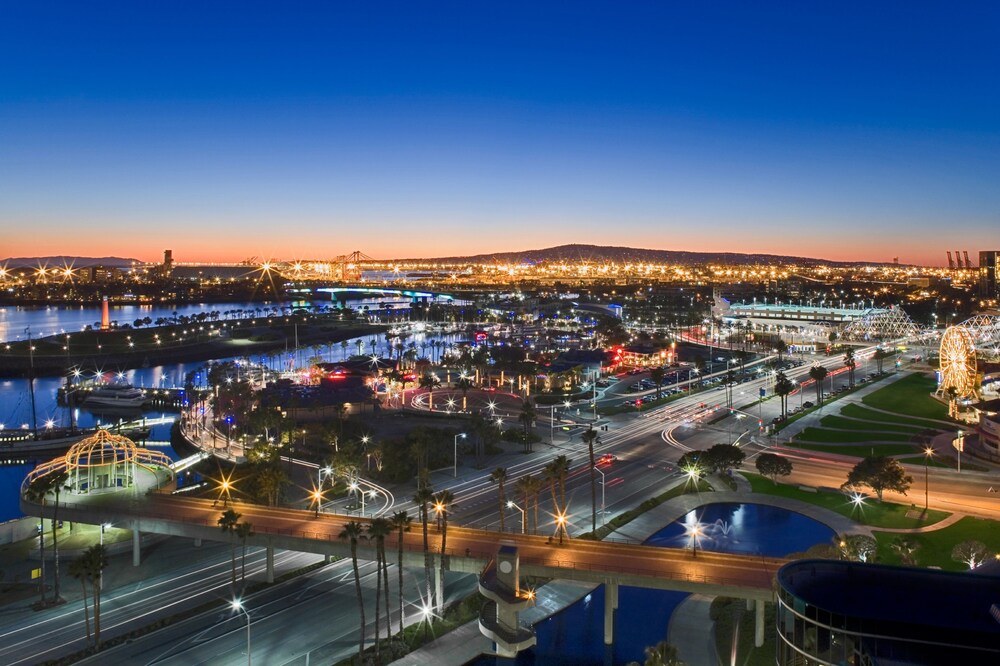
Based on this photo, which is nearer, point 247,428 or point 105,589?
point 105,589

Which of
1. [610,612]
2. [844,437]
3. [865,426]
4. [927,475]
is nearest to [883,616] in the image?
[610,612]

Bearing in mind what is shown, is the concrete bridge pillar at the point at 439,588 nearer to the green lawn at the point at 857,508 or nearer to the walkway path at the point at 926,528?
the walkway path at the point at 926,528

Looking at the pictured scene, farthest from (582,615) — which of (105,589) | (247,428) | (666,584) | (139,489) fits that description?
(247,428)

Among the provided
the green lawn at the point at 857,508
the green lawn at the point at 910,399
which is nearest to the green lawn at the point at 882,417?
the green lawn at the point at 910,399

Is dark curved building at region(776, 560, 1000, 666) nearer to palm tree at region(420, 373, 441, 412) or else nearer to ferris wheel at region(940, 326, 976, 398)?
ferris wheel at region(940, 326, 976, 398)

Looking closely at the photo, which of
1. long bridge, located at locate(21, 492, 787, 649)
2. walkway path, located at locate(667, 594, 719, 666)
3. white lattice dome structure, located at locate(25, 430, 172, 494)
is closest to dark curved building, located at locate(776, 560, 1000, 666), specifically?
long bridge, located at locate(21, 492, 787, 649)

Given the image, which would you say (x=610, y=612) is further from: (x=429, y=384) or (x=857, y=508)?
(x=429, y=384)

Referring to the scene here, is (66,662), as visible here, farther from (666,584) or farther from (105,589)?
(666,584)
